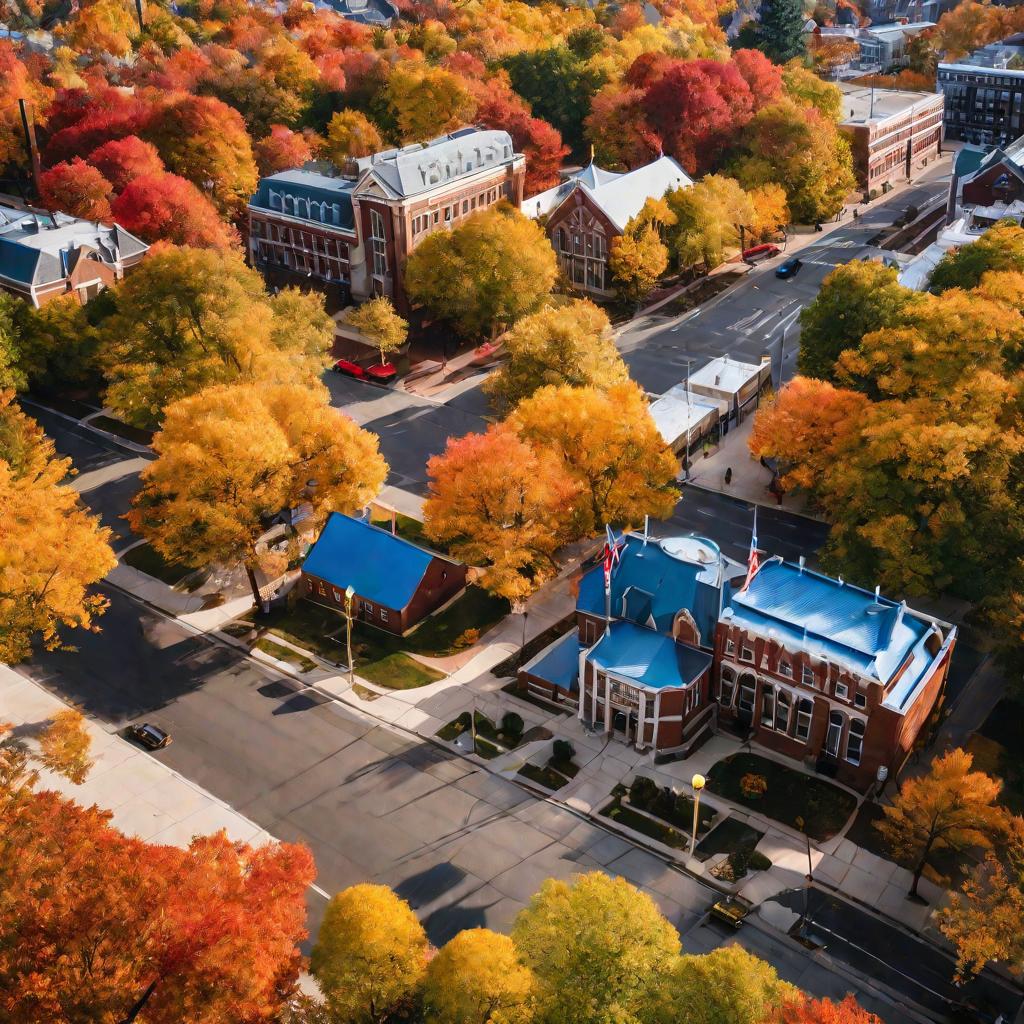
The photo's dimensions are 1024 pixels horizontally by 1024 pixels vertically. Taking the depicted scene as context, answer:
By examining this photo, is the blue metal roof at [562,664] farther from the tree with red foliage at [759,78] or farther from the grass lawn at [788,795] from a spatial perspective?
the tree with red foliage at [759,78]

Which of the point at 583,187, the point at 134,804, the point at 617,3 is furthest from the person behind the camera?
the point at 617,3

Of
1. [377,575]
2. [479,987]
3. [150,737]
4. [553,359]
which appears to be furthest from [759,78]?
[479,987]

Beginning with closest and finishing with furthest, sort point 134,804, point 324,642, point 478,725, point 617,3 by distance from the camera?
point 134,804, point 478,725, point 324,642, point 617,3

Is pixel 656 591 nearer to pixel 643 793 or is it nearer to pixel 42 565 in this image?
pixel 643 793

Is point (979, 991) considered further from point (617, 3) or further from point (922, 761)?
point (617, 3)

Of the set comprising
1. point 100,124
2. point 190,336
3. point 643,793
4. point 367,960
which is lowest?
point 643,793

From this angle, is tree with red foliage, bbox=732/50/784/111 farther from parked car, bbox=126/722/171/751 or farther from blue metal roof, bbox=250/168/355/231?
parked car, bbox=126/722/171/751

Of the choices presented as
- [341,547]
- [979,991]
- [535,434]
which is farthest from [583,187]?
[979,991]
